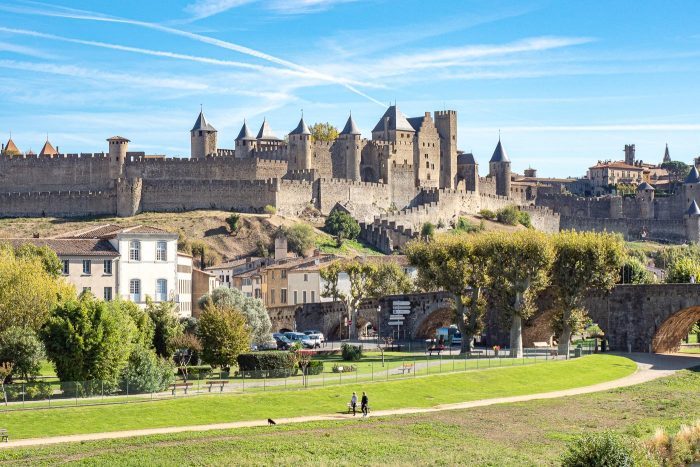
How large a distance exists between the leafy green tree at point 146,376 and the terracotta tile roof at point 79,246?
1965 centimetres

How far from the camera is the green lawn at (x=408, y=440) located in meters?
33.6

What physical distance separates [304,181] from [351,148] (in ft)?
34.6

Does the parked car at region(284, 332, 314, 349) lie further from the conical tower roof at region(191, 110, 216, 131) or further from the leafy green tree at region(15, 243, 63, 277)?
the conical tower roof at region(191, 110, 216, 131)

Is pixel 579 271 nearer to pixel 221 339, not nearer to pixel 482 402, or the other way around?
pixel 482 402

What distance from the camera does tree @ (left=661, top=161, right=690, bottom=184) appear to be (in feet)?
605

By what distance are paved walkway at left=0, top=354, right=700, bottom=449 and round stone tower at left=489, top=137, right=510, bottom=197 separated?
86.1m

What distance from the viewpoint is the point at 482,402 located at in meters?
45.3

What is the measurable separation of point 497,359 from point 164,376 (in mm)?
19096

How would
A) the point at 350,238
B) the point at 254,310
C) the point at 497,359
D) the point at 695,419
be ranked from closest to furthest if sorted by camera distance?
the point at 695,419 → the point at 497,359 → the point at 254,310 → the point at 350,238

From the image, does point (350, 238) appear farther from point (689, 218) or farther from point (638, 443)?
point (638, 443)

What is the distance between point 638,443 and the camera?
35469mm

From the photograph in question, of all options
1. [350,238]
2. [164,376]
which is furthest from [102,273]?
[350,238]

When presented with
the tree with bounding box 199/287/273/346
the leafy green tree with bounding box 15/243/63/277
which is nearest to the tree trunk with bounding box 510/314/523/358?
the tree with bounding box 199/287/273/346

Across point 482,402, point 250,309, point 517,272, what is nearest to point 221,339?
point 482,402
